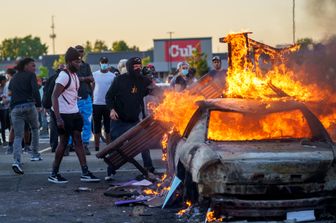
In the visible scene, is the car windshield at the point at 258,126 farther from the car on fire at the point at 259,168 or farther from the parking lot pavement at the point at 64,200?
the parking lot pavement at the point at 64,200

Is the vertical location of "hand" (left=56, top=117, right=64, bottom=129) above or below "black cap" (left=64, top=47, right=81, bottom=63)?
below

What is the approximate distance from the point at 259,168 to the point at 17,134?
19.6ft

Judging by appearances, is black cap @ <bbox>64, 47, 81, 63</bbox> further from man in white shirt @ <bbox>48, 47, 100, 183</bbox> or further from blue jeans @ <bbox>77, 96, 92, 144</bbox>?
blue jeans @ <bbox>77, 96, 92, 144</bbox>

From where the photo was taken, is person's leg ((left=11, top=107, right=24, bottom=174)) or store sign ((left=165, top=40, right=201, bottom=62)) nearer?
person's leg ((left=11, top=107, right=24, bottom=174))

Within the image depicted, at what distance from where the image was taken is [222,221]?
6.36 meters

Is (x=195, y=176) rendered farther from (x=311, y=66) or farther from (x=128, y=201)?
(x=311, y=66)

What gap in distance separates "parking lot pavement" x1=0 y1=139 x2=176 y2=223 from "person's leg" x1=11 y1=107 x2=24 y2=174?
0.17 m

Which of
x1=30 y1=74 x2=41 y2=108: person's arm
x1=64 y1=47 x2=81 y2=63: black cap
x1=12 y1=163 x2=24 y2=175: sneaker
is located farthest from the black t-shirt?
x1=12 y1=163 x2=24 y2=175: sneaker

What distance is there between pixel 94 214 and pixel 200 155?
1906 millimetres

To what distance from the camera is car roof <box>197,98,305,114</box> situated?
689 centimetres

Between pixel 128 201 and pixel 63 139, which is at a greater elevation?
pixel 63 139

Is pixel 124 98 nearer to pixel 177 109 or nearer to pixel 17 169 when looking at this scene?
pixel 177 109

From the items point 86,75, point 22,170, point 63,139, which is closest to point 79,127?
point 63,139

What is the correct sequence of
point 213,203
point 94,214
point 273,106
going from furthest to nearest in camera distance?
point 94,214 < point 273,106 < point 213,203
